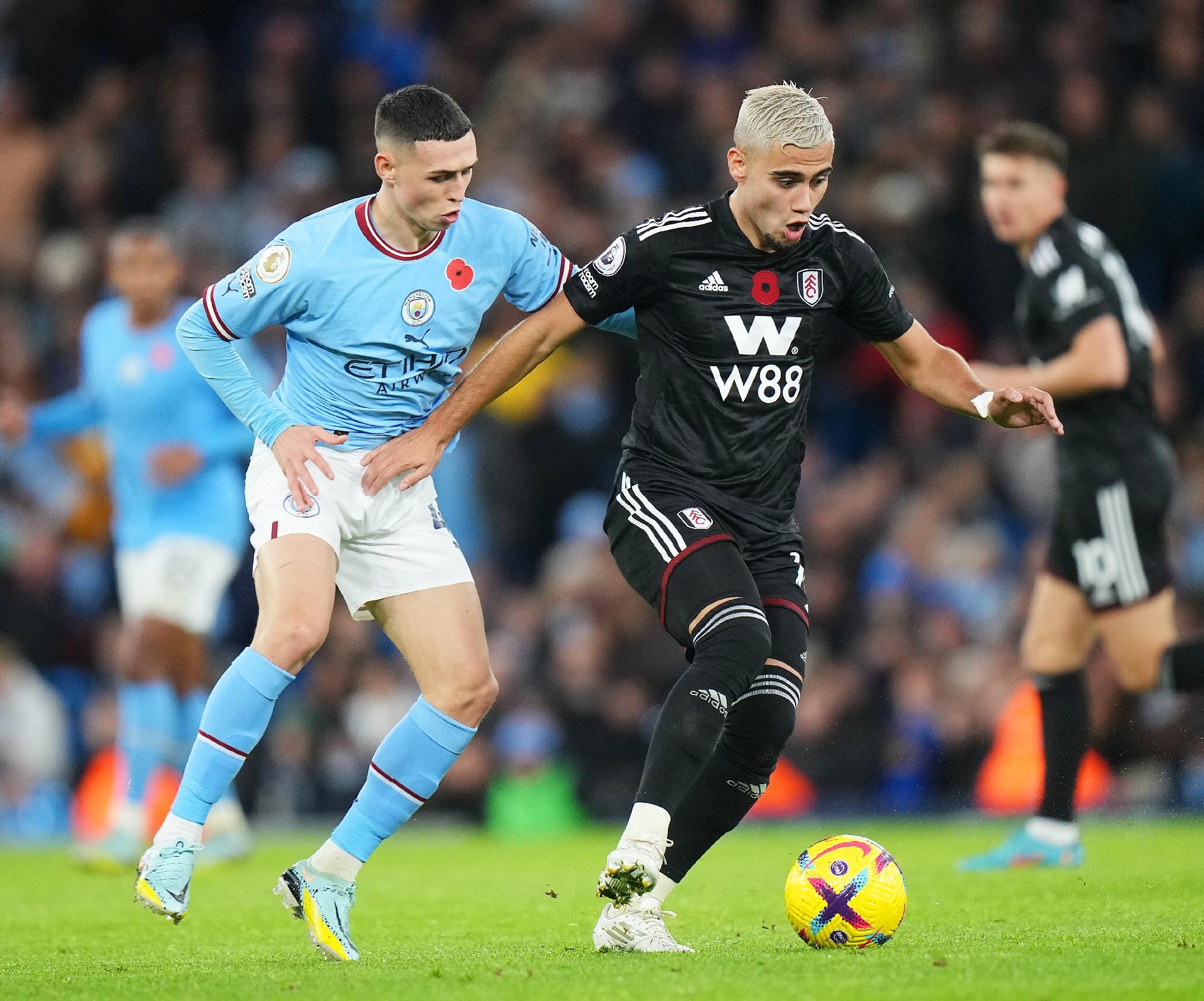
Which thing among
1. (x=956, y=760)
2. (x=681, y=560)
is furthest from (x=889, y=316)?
(x=956, y=760)

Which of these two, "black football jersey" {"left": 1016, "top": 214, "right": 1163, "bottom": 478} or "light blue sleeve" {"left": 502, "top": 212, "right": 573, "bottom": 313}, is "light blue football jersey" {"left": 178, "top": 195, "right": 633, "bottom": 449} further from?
"black football jersey" {"left": 1016, "top": 214, "right": 1163, "bottom": 478}

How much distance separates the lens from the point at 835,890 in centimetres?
530

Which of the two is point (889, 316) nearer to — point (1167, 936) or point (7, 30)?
point (1167, 936)

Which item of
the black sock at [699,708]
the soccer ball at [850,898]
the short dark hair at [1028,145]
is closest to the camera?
the black sock at [699,708]

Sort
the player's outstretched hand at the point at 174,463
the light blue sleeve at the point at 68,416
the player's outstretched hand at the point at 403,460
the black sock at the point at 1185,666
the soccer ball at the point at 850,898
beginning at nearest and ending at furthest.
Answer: the soccer ball at the point at 850,898
the player's outstretched hand at the point at 403,460
the black sock at the point at 1185,666
the player's outstretched hand at the point at 174,463
the light blue sleeve at the point at 68,416

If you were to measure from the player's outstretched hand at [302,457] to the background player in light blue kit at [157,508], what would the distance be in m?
3.55

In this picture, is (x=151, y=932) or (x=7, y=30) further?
(x=7, y=30)

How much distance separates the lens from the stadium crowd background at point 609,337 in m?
12.1

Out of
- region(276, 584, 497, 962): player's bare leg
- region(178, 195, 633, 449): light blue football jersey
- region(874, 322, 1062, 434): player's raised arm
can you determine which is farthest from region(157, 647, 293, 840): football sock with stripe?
region(874, 322, 1062, 434): player's raised arm

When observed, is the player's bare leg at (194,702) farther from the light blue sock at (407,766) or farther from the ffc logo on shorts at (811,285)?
the ffc logo on shorts at (811,285)

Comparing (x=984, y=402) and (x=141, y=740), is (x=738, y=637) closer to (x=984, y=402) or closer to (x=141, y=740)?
(x=984, y=402)

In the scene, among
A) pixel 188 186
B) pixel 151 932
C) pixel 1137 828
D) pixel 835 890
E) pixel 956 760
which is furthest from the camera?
pixel 188 186

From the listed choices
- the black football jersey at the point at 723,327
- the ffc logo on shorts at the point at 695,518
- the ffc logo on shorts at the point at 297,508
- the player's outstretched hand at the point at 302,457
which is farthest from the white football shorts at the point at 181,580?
the ffc logo on shorts at the point at 695,518

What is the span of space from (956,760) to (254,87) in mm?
8934
